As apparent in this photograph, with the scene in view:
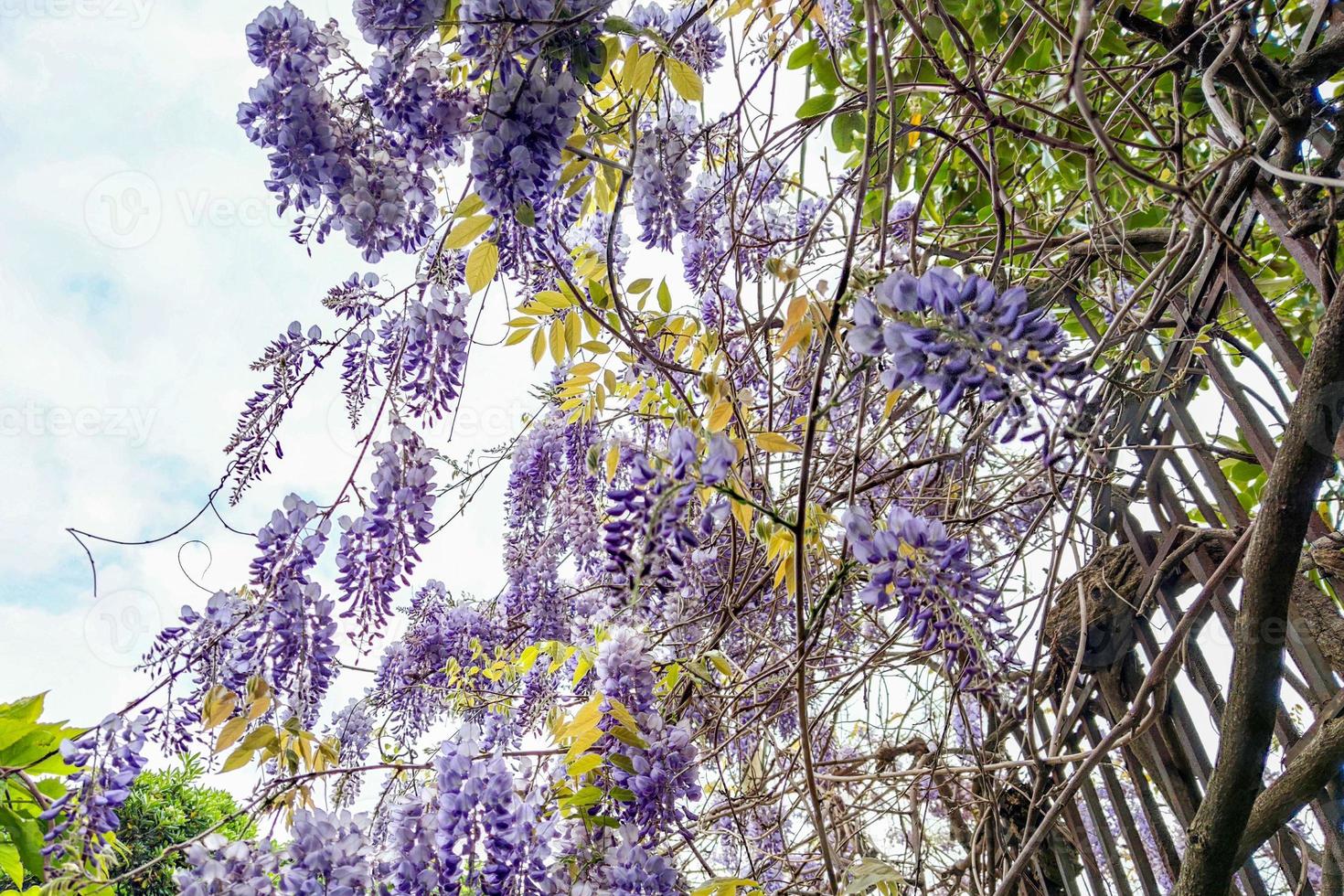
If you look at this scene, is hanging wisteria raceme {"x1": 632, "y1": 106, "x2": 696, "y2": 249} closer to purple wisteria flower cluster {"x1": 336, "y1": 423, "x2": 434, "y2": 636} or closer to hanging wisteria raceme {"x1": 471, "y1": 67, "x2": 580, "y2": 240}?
hanging wisteria raceme {"x1": 471, "y1": 67, "x2": 580, "y2": 240}

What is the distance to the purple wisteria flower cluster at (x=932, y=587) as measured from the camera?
0.71 meters

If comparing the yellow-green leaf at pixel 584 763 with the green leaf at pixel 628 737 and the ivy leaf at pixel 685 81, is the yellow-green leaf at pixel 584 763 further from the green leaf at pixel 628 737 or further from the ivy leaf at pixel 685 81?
the ivy leaf at pixel 685 81

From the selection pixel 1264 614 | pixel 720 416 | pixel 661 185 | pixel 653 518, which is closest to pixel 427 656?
pixel 661 185

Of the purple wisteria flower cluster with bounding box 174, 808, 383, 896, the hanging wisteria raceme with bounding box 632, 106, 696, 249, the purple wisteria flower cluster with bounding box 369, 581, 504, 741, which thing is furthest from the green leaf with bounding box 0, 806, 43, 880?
the hanging wisteria raceme with bounding box 632, 106, 696, 249

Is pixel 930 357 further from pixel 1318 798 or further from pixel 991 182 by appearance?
pixel 1318 798

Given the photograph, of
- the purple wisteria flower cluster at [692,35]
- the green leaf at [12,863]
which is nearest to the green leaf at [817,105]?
the purple wisteria flower cluster at [692,35]

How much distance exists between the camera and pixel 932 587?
71cm

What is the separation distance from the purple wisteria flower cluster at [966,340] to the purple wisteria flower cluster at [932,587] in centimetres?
16

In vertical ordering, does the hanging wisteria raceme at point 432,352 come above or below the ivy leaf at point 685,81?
below

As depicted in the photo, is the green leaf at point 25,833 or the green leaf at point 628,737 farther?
the green leaf at point 25,833

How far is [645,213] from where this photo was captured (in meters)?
1.26

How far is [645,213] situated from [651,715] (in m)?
0.78

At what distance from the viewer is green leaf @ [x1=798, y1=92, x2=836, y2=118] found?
1.51 m

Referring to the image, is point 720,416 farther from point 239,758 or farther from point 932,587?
point 239,758
